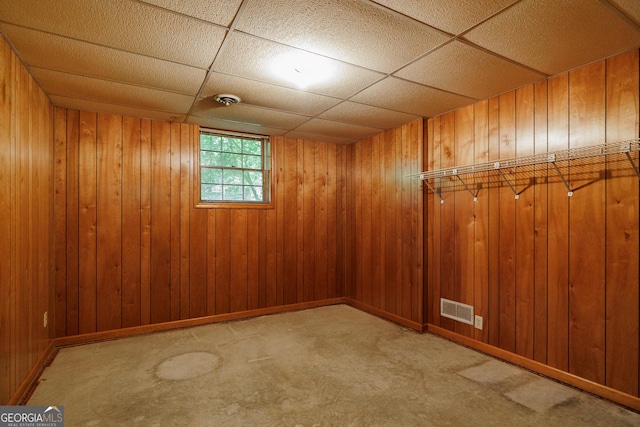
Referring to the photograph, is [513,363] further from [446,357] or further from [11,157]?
[11,157]

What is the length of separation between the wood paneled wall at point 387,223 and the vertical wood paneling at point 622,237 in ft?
5.23

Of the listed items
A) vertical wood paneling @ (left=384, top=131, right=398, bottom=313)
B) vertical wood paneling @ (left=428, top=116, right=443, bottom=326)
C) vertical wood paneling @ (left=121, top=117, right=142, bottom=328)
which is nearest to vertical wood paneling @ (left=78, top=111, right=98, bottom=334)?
vertical wood paneling @ (left=121, top=117, right=142, bottom=328)

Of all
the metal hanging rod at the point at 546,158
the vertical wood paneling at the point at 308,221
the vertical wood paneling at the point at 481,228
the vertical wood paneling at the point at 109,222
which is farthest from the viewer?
the vertical wood paneling at the point at 308,221

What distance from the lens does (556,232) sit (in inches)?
98.0

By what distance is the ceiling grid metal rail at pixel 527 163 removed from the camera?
208 centimetres

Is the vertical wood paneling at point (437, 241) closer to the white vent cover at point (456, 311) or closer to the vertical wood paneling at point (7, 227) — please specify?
the white vent cover at point (456, 311)

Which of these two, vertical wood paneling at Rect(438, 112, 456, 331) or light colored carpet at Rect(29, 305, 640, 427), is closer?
light colored carpet at Rect(29, 305, 640, 427)

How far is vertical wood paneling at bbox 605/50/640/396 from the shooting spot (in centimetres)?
210

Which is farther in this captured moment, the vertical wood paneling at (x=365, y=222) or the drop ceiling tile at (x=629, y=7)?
the vertical wood paneling at (x=365, y=222)

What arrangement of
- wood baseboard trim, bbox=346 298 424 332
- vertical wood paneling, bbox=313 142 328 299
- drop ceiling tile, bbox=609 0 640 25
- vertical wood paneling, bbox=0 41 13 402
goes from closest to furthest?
drop ceiling tile, bbox=609 0 640 25 < vertical wood paneling, bbox=0 41 13 402 < wood baseboard trim, bbox=346 298 424 332 < vertical wood paneling, bbox=313 142 328 299

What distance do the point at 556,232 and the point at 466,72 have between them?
1.38 m

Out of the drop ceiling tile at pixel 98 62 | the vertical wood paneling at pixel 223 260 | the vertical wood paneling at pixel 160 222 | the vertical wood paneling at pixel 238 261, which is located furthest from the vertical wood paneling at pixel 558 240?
the vertical wood paneling at pixel 160 222

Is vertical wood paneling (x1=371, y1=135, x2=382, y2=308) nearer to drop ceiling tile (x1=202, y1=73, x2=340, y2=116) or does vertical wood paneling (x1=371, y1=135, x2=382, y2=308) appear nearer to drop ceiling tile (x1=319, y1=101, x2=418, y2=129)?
drop ceiling tile (x1=319, y1=101, x2=418, y2=129)

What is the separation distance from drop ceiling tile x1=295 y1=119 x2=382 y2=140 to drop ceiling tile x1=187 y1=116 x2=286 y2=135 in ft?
1.16
